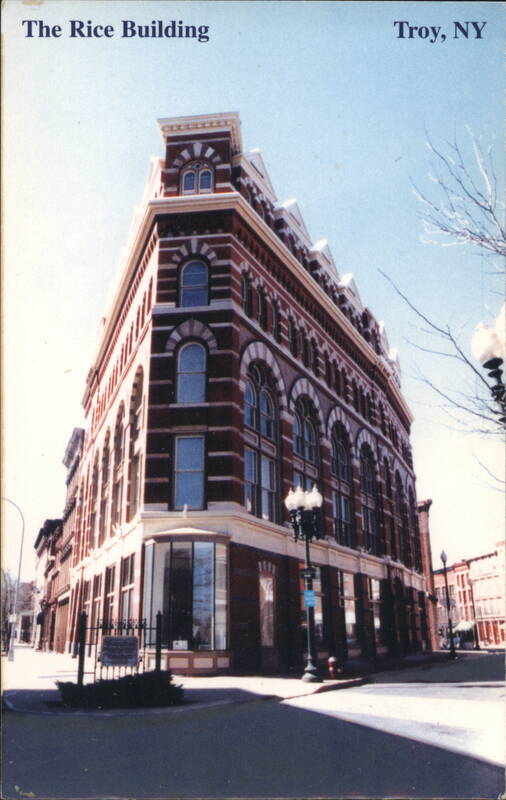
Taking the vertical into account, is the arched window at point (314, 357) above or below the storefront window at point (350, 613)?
above

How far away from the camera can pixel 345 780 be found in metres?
7.12

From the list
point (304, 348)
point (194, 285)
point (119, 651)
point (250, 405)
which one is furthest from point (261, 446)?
point (119, 651)

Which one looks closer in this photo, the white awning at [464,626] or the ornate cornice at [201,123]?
the ornate cornice at [201,123]

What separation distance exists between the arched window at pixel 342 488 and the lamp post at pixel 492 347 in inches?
969

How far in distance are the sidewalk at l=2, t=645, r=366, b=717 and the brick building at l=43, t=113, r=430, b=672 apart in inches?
76.4

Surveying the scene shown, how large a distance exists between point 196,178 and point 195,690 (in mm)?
19425

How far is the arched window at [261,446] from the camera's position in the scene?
81.4 ft

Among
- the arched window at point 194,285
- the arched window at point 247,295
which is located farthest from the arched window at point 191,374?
the arched window at point 247,295

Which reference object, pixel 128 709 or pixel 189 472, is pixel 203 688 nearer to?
pixel 128 709

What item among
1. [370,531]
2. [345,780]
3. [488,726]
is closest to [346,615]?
[370,531]

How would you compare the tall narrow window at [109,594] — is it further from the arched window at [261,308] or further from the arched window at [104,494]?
the arched window at [261,308]

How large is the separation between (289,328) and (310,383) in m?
2.97

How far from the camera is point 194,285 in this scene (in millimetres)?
25000

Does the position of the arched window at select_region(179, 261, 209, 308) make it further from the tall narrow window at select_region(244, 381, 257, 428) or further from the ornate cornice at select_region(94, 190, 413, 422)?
the tall narrow window at select_region(244, 381, 257, 428)
